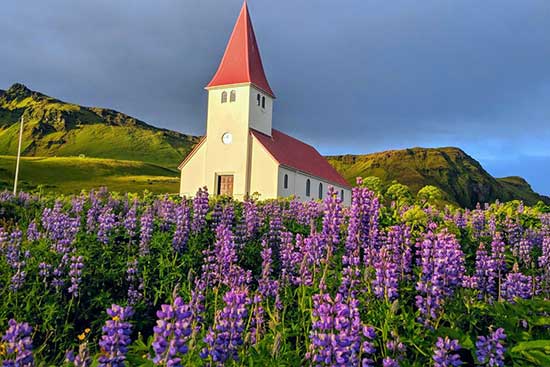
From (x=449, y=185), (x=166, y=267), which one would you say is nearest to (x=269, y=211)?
(x=166, y=267)

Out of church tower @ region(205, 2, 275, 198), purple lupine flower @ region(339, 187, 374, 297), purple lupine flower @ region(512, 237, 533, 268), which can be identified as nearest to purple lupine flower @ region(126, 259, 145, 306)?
purple lupine flower @ region(339, 187, 374, 297)

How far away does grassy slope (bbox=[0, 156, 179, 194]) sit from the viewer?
88.8 m

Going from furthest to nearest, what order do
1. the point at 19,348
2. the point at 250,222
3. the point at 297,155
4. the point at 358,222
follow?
the point at 297,155
the point at 250,222
the point at 358,222
the point at 19,348

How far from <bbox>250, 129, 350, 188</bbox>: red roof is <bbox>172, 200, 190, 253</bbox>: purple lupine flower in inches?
1209

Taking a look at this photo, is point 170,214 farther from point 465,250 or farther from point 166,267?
point 465,250

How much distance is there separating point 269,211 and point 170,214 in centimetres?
231

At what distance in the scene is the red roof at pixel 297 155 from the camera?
40.0 meters

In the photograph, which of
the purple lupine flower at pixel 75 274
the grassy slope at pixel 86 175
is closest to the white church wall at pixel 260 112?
the purple lupine flower at pixel 75 274

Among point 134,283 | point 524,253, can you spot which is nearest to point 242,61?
point 524,253

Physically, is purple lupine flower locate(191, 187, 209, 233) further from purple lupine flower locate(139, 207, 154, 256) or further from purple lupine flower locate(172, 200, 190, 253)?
purple lupine flower locate(139, 207, 154, 256)

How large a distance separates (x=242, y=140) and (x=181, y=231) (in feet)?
106

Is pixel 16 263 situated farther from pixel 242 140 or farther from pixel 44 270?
pixel 242 140

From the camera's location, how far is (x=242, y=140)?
39.2 m

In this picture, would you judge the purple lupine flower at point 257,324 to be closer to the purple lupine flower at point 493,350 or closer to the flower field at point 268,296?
the flower field at point 268,296
